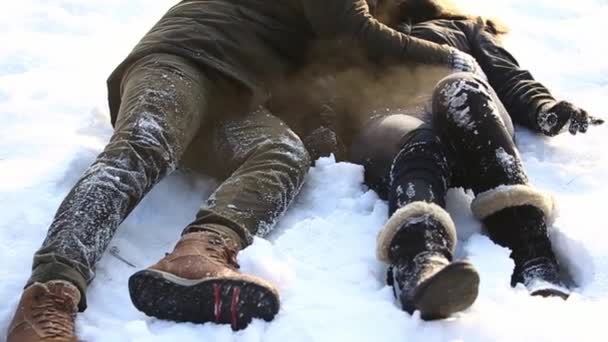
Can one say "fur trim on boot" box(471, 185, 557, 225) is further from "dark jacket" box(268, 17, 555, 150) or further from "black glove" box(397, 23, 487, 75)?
"black glove" box(397, 23, 487, 75)

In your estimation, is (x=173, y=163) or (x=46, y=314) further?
(x=173, y=163)

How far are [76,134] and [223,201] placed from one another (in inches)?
34.1

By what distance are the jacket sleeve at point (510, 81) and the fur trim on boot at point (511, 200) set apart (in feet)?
2.56

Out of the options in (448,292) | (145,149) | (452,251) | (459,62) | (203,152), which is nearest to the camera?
(448,292)

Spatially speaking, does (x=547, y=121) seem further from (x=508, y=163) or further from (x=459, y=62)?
(x=508, y=163)

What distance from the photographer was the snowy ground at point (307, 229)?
5.38 feet

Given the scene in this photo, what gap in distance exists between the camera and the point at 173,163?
2.10 m

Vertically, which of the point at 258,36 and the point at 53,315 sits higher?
the point at 258,36

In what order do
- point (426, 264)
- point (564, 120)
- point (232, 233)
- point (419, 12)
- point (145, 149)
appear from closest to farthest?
point (426, 264)
point (232, 233)
point (145, 149)
point (564, 120)
point (419, 12)

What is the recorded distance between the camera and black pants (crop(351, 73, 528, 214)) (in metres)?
2.00

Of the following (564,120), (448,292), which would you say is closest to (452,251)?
(448,292)

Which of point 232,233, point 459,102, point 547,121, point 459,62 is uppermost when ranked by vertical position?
point 459,102

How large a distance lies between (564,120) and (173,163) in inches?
52.9

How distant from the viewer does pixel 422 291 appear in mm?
1562
